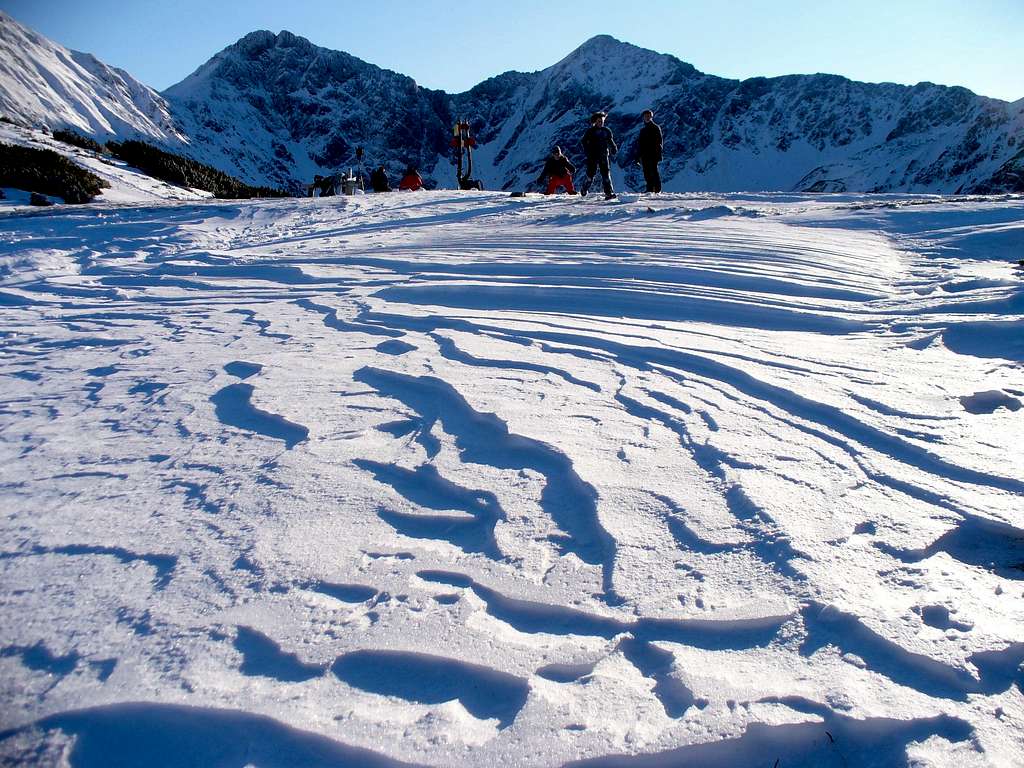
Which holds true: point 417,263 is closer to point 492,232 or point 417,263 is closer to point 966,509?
point 492,232

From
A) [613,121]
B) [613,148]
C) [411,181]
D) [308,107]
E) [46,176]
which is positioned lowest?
[411,181]

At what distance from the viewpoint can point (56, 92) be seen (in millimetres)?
30266

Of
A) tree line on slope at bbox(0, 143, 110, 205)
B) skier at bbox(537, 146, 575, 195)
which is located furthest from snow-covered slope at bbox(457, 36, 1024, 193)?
tree line on slope at bbox(0, 143, 110, 205)

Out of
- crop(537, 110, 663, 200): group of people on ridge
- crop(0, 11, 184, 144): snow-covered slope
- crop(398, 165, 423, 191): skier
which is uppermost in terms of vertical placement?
crop(0, 11, 184, 144): snow-covered slope

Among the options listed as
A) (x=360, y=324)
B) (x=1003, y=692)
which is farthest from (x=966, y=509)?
(x=360, y=324)

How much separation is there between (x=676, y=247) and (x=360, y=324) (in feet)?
10.7

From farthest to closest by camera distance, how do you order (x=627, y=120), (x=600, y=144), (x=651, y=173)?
1. (x=627, y=120)
2. (x=651, y=173)
3. (x=600, y=144)

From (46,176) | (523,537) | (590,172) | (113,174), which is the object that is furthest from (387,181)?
(523,537)

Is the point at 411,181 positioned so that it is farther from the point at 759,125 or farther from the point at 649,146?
the point at 759,125

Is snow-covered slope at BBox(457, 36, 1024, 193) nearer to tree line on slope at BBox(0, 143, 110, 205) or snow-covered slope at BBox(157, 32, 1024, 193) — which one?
snow-covered slope at BBox(157, 32, 1024, 193)

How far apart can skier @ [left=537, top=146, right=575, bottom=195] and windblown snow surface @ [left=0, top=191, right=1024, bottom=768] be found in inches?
377

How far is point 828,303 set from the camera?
4.43m

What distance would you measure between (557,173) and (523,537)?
12481 mm

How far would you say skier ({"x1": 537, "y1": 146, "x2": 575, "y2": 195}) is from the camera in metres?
13.3
